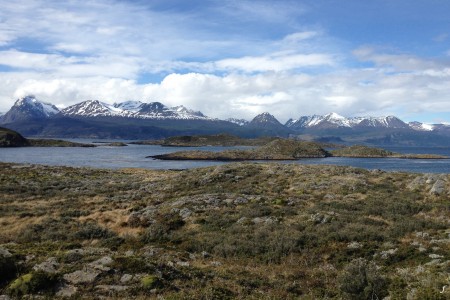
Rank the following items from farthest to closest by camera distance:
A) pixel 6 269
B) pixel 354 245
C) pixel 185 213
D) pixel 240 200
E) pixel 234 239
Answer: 1. pixel 240 200
2. pixel 185 213
3. pixel 234 239
4. pixel 354 245
5. pixel 6 269

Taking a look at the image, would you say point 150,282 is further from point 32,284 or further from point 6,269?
point 6,269

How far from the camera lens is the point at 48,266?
15953 millimetres

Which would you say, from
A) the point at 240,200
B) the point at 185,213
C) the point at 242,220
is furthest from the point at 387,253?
the point at 240,200

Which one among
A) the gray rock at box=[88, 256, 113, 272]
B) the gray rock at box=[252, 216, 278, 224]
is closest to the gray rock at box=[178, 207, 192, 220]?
the gray rock at box=[252, 216, 278, 224]

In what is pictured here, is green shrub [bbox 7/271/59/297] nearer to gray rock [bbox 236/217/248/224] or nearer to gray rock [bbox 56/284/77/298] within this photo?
gray rock [bbox 56/284/77/298]

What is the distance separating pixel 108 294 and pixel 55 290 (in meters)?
2.00

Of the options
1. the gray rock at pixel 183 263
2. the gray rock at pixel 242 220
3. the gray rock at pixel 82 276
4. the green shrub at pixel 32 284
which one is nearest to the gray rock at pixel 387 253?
the gray rock at pixel 183 263

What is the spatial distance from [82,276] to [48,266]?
7.03 feet

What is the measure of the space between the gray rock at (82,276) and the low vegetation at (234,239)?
0.08 meters

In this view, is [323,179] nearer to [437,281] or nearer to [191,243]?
[191,243]

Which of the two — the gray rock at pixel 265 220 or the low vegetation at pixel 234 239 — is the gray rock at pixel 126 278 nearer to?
the low vegetation at pixel 234 239

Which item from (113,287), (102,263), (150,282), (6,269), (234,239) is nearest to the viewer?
(113,287)

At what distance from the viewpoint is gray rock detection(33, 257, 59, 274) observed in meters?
15.5

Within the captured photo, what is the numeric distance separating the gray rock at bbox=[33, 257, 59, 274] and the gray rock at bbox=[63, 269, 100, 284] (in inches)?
33.2
